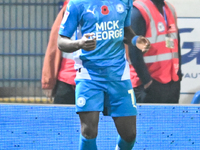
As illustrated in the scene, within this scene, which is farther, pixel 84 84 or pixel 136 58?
pixel 136 58

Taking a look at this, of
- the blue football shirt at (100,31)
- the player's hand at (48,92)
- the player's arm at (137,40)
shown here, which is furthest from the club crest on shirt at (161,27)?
the blue football shirt at (100,31)

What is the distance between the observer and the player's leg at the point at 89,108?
303 cm

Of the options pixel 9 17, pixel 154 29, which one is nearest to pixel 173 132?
pixel 154 29

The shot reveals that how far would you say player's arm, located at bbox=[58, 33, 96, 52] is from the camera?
9.17 ft

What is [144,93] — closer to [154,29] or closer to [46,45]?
[154,29]

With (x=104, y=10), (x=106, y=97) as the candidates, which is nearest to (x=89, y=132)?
(x=106, y=97)

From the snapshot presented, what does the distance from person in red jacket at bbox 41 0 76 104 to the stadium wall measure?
1105 millimetres

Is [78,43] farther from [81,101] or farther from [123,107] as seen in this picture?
[123,107]

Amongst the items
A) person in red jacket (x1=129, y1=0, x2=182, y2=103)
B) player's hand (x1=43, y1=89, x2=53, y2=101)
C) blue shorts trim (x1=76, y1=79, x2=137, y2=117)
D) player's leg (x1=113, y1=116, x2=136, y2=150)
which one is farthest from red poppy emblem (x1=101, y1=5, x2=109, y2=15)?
player's hand (x1=43, y1=89, x2=53, y2=101)

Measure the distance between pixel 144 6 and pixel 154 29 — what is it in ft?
1.17

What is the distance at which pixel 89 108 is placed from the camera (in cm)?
302

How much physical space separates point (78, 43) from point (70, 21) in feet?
0.88

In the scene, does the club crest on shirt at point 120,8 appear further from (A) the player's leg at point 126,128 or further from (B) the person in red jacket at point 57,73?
(B) the person in red jacket at point 57,73

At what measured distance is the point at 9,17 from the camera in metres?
5.86
